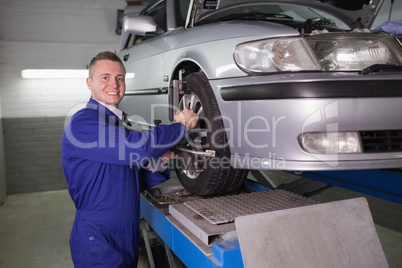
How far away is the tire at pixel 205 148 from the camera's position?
5.37ft

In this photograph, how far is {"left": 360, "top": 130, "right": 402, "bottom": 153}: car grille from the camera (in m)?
1.39

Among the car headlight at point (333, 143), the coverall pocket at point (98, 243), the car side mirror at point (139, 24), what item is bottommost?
the coverall pocket at point (98, 243)

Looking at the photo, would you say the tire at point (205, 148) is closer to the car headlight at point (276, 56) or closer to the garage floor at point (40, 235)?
the car headlight at point (276, 56)

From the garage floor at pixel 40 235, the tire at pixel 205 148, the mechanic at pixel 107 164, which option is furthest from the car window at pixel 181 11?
the garage floor at pixel 40 235

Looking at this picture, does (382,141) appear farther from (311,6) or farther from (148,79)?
(148,79)

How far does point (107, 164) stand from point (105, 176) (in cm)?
5

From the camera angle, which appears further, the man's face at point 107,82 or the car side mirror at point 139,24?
the car side mirror at point 139,24

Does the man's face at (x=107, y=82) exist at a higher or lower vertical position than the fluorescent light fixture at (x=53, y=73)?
lower

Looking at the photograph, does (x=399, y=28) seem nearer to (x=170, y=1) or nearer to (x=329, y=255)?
(x=329, y=255)

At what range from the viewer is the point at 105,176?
1545mm

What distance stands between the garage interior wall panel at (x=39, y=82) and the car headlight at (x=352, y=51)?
3786mm

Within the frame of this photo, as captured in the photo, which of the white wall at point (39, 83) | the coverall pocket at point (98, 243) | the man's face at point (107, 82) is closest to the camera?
the coverall pocket at point (98, 243)

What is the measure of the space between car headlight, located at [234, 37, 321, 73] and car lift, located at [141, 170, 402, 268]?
72cm

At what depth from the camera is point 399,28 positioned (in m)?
1.70
